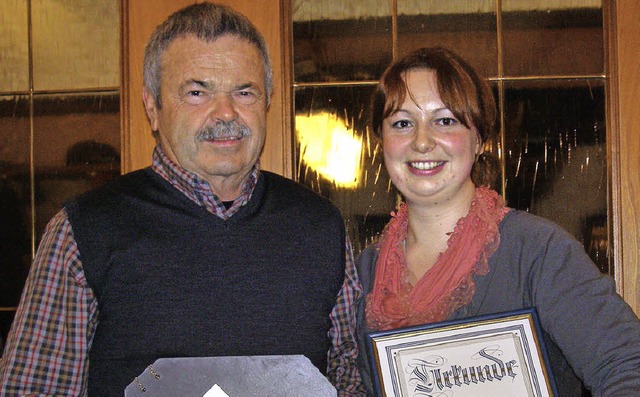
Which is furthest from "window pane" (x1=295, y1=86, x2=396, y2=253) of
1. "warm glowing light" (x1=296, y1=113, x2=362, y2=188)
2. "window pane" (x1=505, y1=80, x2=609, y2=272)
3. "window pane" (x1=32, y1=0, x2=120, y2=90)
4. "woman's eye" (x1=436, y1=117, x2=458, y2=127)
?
"woman's eye" (x1=436, y1=117, x2=458, y2=127)

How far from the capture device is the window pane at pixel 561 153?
2420 mm

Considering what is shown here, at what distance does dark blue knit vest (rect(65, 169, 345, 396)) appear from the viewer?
4.97 feet

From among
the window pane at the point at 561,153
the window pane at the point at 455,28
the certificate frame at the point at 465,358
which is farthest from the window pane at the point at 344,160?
the certificate frame at the point at 465,358

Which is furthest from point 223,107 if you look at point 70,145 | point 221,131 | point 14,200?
point 14,200

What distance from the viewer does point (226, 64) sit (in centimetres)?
163

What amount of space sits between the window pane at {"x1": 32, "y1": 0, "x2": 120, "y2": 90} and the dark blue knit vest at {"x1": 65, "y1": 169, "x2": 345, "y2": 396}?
3.23 feet

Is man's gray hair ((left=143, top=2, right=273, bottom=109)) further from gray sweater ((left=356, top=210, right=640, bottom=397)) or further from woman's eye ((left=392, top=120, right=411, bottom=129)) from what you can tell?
gray sweater ((left=356, top=210, right=640, bottom=397))

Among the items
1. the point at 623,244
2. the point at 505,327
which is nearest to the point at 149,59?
the point at 505,327

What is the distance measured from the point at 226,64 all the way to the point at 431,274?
0.66 meters

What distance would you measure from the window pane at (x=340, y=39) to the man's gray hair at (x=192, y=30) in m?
0.81

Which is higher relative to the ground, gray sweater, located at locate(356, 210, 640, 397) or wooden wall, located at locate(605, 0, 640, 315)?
wooden wall, located at locate(605, 0, 640, 315)

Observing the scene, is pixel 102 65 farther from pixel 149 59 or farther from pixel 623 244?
pixel 623 244

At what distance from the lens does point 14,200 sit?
2520mm

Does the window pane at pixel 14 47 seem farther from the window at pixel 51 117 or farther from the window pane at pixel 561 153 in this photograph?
the window pane at pixel 561 153
